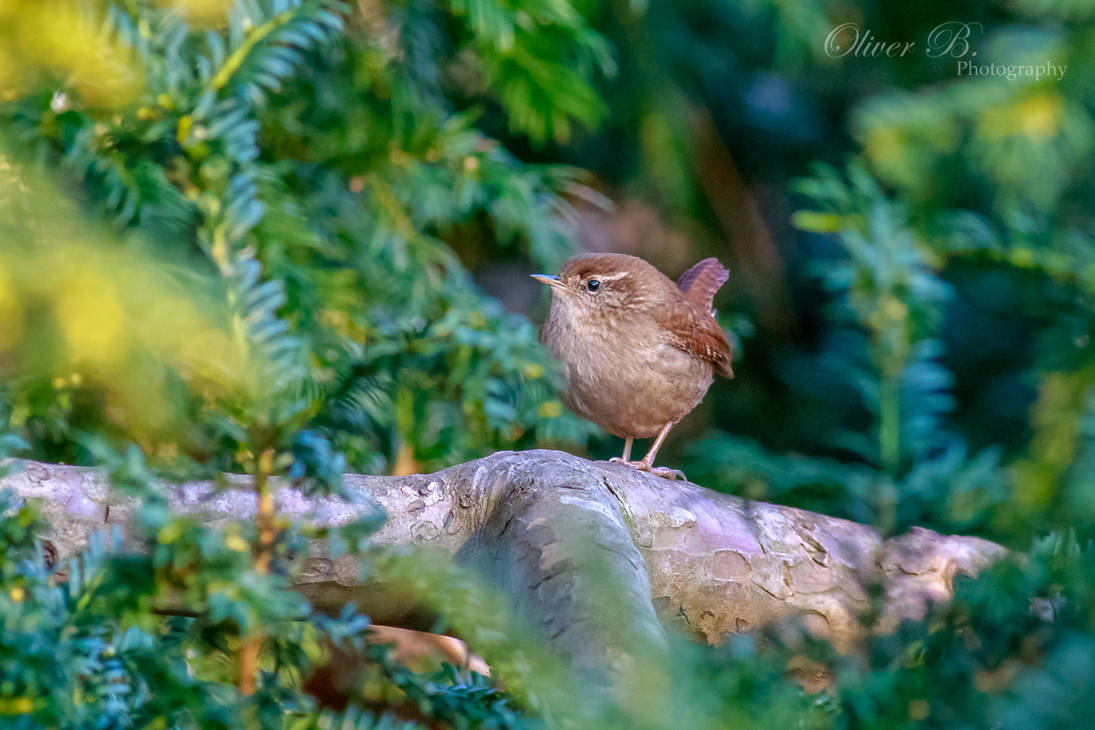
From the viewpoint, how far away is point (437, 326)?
1896mm

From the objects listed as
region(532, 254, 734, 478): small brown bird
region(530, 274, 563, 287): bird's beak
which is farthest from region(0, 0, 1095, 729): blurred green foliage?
region(532, 254, 734, 478): small brown bird

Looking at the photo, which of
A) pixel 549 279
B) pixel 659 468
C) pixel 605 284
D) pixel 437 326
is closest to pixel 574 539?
pixel 437 326


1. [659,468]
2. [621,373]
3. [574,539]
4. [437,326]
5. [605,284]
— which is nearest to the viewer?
[574,539]

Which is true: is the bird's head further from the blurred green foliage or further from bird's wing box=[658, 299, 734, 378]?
the blurred green foliage

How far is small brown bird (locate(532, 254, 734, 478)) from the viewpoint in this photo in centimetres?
303

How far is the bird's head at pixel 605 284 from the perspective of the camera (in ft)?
10.5

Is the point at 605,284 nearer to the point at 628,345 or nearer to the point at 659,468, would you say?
the point at 628,345

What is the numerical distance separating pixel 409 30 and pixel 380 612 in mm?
1522

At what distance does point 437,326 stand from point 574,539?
0.64 meters

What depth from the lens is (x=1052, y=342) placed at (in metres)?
2.25

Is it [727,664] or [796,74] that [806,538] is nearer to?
[727,664]

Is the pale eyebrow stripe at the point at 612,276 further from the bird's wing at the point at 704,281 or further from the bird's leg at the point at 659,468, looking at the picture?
the bird's leg at the point at 659,468

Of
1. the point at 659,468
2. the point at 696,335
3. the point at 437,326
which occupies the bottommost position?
the point at 659,468

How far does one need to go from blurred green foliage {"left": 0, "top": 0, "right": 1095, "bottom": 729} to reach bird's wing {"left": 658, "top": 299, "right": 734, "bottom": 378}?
462mm
